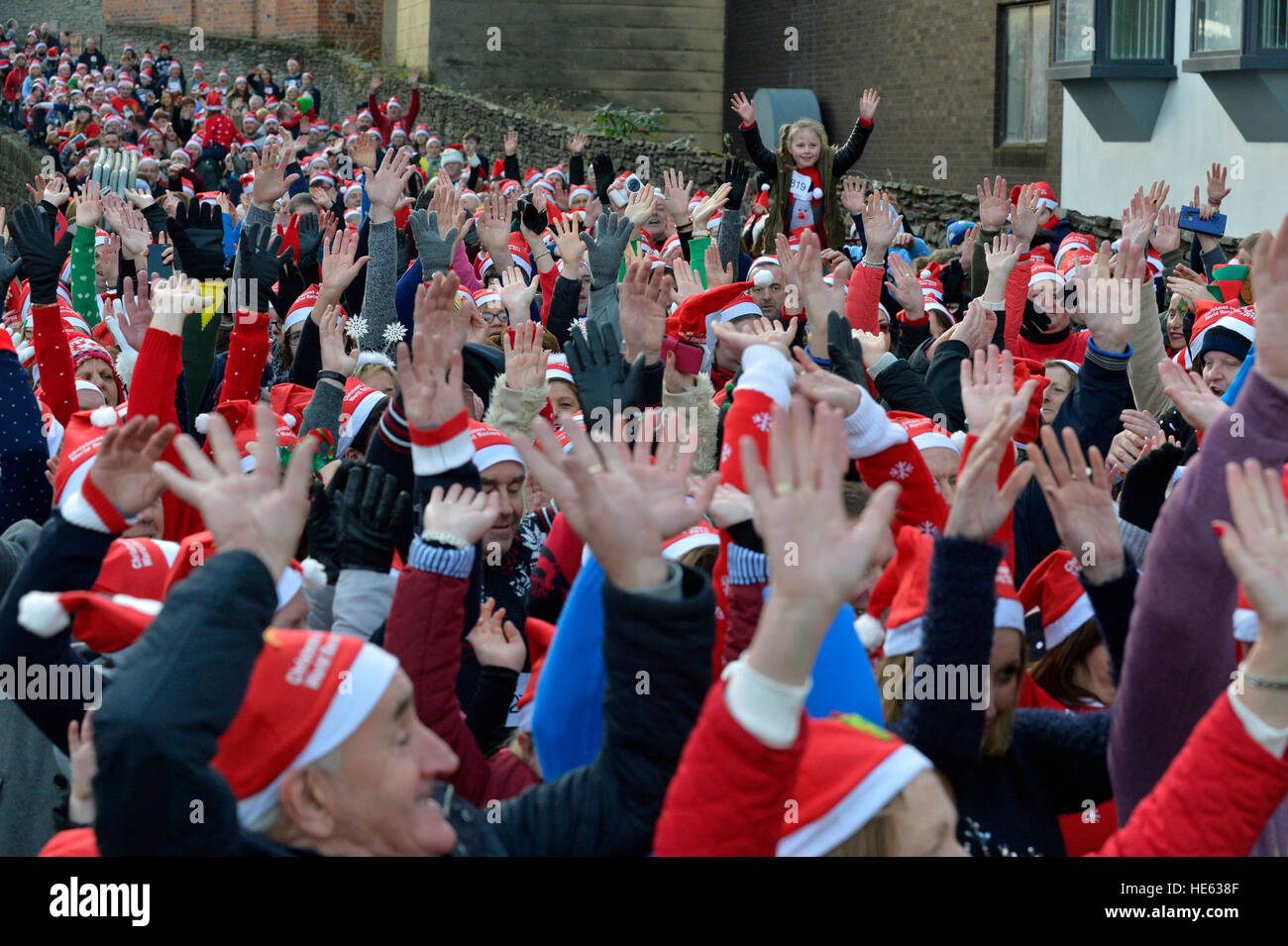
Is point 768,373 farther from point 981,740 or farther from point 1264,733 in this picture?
point 1264,733

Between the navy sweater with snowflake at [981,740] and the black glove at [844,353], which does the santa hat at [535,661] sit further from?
the black glove at [844,353]

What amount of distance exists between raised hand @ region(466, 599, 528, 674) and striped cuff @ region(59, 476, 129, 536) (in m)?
0.90

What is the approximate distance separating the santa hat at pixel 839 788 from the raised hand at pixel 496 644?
54.1 inches

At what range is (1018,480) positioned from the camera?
277 centimetres

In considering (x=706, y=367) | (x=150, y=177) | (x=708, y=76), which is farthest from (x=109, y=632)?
(x=708, y=76)

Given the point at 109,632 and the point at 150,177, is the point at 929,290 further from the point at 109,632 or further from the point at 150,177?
the point at 150,177

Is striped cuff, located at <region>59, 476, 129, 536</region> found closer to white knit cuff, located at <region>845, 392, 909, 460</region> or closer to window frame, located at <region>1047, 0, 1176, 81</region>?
white knit cuff, located at <region>845, 392, 909, 460</region>

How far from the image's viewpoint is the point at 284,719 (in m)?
2.11

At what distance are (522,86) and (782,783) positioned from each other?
87.1 ft

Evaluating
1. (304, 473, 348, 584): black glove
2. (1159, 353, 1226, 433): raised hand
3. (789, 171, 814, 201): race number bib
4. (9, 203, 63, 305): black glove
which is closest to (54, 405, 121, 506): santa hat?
(304, 473, 348, 584): black glove

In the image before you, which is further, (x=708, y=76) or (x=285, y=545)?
(x=708, y=76)

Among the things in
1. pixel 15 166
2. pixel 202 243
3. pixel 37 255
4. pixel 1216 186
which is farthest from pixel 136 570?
pixel 15 166

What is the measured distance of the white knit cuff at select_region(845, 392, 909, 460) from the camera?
12.6 feet

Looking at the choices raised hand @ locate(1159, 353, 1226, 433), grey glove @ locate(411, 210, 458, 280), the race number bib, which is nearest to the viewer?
raised hand @ locate(1159, 353, 1226, 433)
